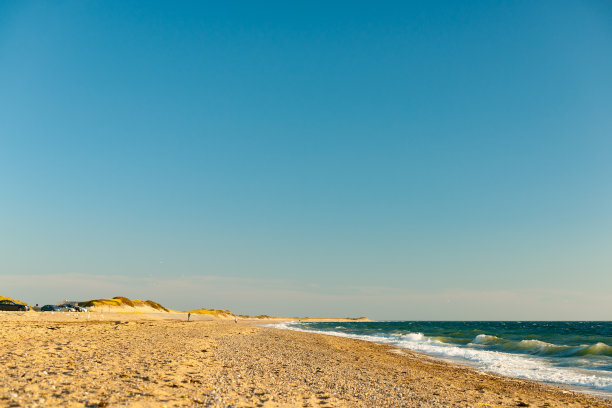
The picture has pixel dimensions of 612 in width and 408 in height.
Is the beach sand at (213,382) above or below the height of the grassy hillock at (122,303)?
above

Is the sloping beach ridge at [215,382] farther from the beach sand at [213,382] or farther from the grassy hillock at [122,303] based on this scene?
the grassy hillock at [122,303]

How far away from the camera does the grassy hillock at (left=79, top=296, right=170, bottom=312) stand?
269 ft

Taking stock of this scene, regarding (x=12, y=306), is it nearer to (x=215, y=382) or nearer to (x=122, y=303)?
(x=122, y=303)

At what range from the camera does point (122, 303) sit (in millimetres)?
92125

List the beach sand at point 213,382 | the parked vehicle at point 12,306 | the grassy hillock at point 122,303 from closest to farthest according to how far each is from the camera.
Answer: the beach sand at point 213,382 < the parked vehicle at point 12,306 < the grassy hillock at point 122,303

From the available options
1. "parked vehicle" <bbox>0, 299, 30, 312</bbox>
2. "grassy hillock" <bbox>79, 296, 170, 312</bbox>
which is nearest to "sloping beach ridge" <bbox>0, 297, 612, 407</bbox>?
"parked vehicle" <bbox>0, 299, 30, 312</bbox>

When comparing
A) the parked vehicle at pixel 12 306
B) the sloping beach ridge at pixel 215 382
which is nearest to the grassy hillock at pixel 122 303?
the parked vehicle at pixel 12 306

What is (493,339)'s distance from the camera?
1994 inches

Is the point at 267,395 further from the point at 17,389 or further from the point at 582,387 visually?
the point at 582,387

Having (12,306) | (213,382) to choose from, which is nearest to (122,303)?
(12,306)

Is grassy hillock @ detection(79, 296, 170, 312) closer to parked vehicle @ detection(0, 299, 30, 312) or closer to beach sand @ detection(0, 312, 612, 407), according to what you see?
parked vehicle @ detection(0, 299, 30, 312)

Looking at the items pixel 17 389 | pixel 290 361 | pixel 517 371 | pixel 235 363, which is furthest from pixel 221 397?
pixel 517 371

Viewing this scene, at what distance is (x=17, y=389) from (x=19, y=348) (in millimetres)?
7606

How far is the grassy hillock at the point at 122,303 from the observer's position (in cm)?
8208
